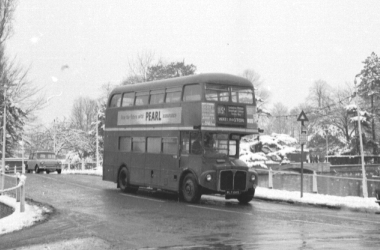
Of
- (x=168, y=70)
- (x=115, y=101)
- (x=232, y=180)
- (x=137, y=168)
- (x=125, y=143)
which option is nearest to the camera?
(x=232, y=180)

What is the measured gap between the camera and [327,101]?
3647 inches

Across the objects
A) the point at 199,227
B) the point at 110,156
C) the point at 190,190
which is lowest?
the point at 199,227

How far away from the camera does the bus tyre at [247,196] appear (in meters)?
19.5

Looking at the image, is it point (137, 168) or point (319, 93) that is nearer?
point (137, 168)

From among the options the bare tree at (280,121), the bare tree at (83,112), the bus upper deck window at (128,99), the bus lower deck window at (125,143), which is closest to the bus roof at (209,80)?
the bus upper deck window at (128,99)

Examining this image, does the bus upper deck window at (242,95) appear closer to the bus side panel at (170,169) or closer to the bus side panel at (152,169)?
the bus side panel at (170,169)

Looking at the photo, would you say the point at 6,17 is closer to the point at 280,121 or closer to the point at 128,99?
the point at 128,99

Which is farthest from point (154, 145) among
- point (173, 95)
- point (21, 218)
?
point (21, 218)

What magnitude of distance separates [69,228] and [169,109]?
353 inches

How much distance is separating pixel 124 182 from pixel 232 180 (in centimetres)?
683

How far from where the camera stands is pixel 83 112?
353 ft

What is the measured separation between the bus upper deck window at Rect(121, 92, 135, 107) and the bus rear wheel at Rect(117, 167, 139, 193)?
284cm

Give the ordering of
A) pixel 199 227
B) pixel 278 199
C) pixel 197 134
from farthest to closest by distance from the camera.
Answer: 1. pixel 278 199
2. pixel 197 134
3. pixel 199 227

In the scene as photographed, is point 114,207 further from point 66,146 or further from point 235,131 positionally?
point 66,146
